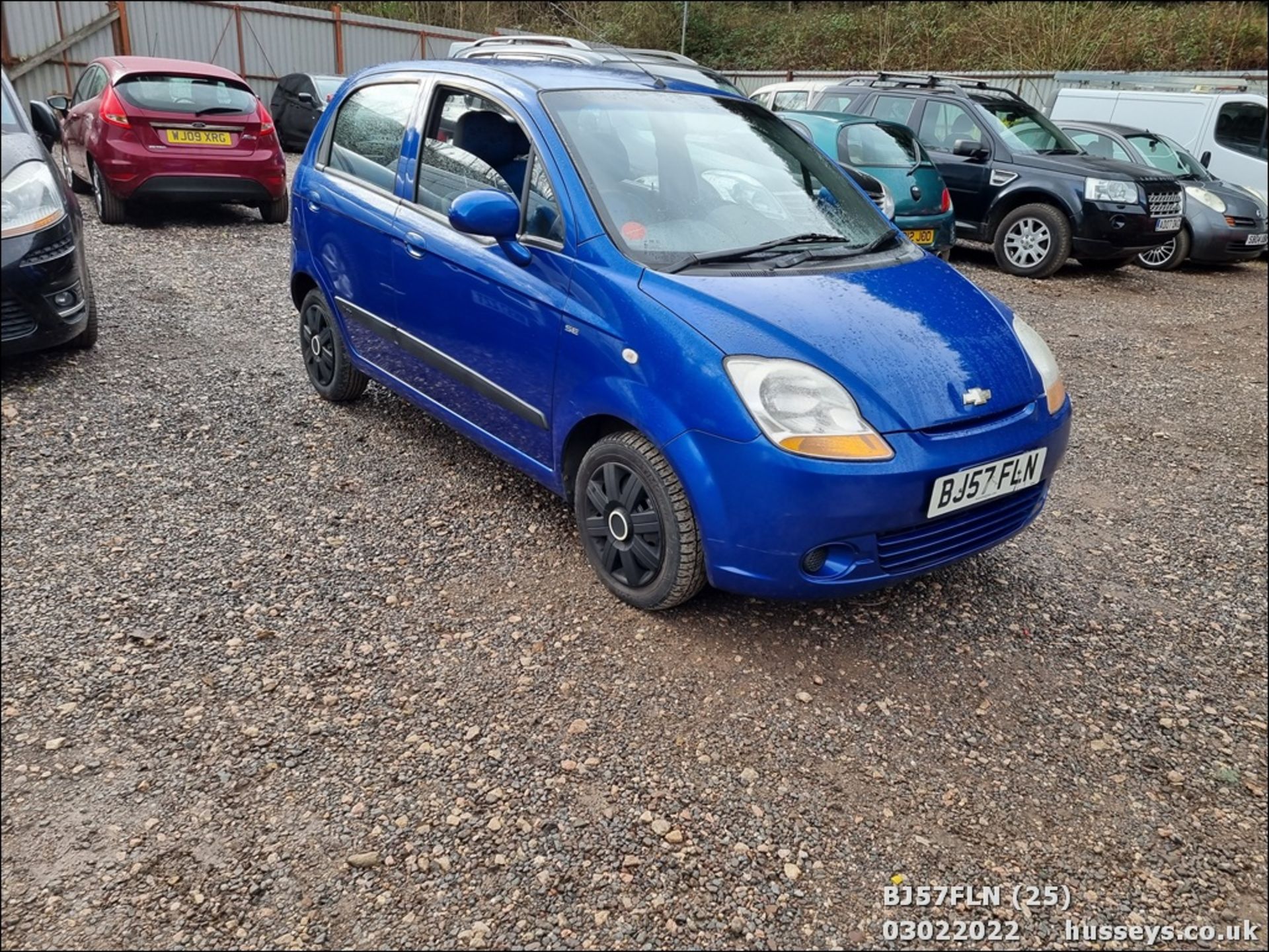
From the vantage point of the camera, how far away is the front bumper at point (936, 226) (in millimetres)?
8250

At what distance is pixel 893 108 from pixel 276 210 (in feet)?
21.6

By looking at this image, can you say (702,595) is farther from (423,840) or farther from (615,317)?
(423,840)

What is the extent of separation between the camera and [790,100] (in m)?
11.2

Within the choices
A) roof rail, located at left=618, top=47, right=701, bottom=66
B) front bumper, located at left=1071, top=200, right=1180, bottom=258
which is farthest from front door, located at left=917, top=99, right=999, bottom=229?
roof rail, located at left=618, top=47, right=701, bottom=66

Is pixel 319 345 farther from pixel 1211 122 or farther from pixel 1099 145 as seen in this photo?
pixel 1211 122

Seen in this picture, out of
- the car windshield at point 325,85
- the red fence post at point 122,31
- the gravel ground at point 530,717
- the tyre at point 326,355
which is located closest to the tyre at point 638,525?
the gravel ground at point 530,717

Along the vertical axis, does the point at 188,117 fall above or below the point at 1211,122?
below

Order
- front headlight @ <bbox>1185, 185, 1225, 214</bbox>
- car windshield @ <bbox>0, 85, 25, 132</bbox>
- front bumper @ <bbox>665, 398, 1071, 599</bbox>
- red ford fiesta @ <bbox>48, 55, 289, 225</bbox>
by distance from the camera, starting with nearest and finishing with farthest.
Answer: front bumper @ <bbox>665, 398, 1071, 599</bbox> < car windshield @ <bbox>0, 85, 25, 132</bbox> < red ford fiesta @ <bbox>48, 55, 289, 225</bbox> < front headlight @ <bbox>1185, 185, 1225, 214</bbox>

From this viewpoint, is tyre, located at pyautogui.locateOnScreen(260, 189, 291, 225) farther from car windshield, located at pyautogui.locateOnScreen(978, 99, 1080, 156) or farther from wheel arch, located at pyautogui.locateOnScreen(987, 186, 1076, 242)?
car windshield, located at pyautogui.locateOnScreen(978, 99, 1080, 156)

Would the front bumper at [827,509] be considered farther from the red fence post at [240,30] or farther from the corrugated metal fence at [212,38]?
the red fence post at [240,30]

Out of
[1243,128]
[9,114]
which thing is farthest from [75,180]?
[1243,128]

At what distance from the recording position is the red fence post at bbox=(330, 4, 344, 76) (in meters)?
19.5

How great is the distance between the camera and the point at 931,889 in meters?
2.15

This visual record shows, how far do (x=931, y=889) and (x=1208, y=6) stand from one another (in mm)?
21894
